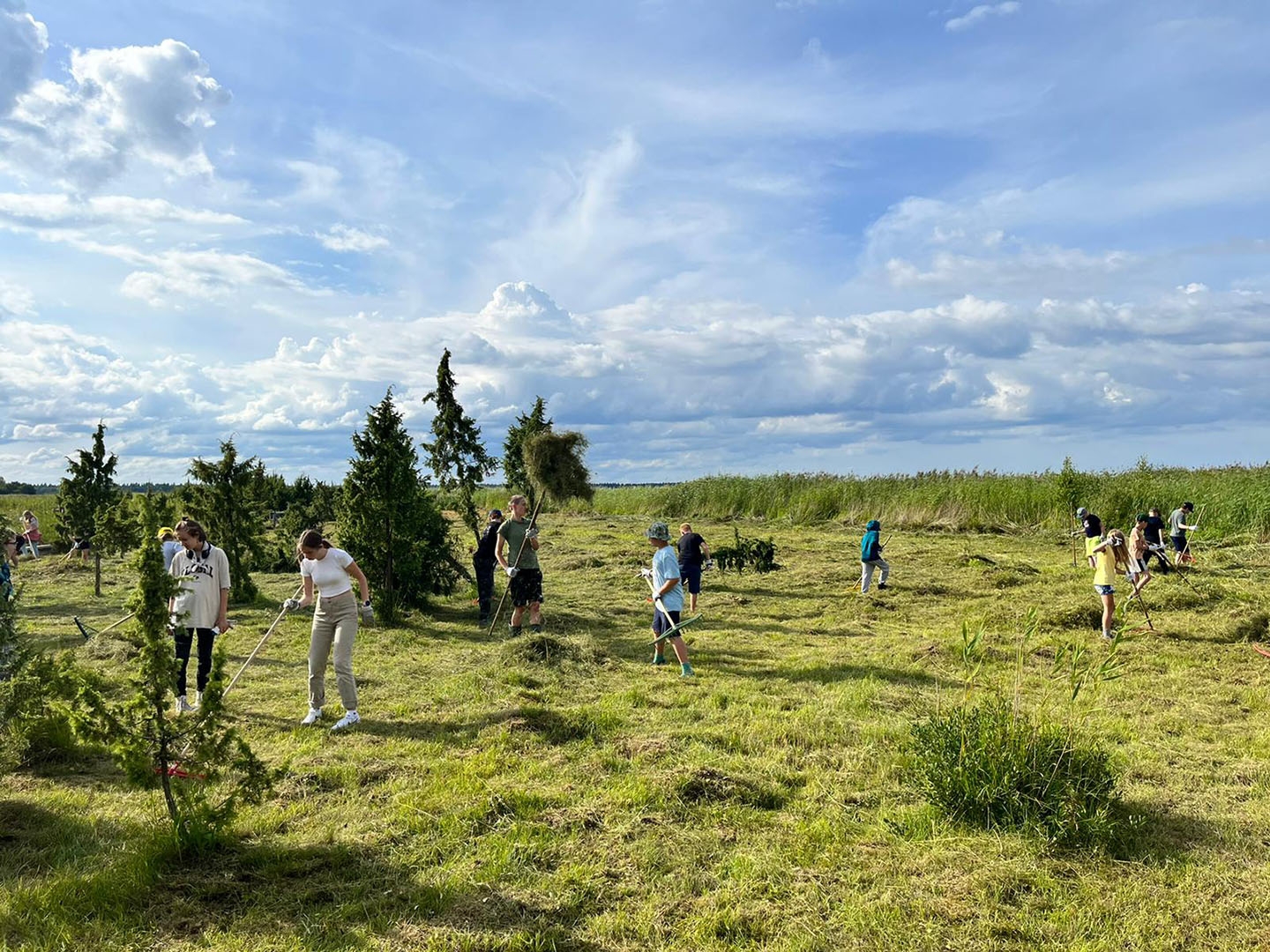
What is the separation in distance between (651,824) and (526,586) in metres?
6.62

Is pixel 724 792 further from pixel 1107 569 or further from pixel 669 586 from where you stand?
pixel 1107 569

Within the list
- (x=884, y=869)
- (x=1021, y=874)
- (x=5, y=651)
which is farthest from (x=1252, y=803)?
(x=5, y=651)

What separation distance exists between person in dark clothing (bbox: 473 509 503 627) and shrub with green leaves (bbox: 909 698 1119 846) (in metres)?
8.95

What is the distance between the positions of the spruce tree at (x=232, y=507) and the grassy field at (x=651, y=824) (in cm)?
498

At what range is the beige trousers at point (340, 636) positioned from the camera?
7.56 meters

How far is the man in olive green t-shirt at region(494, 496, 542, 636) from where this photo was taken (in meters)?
11.4

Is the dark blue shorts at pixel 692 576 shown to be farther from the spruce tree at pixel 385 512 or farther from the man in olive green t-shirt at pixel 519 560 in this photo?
the spruce tree at pixel 385 512

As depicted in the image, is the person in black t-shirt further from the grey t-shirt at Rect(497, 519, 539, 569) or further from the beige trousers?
the beige trousers

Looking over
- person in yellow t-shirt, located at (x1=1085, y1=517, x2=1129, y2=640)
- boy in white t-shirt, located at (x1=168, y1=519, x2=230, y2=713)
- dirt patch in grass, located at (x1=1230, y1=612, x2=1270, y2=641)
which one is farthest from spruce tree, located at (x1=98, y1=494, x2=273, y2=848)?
dirt patch in grass, located at (x1=1230, y1=612, x2=1270, y2=641)

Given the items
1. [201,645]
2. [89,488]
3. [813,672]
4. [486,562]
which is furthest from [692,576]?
[89,488]

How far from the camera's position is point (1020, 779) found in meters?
5.30

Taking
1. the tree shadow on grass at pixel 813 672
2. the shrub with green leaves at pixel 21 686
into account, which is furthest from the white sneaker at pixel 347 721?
the tree shadow on grass at pixel 813 672

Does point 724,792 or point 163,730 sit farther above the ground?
point 163,730

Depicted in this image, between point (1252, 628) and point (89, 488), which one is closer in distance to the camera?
point (1252, 628)
